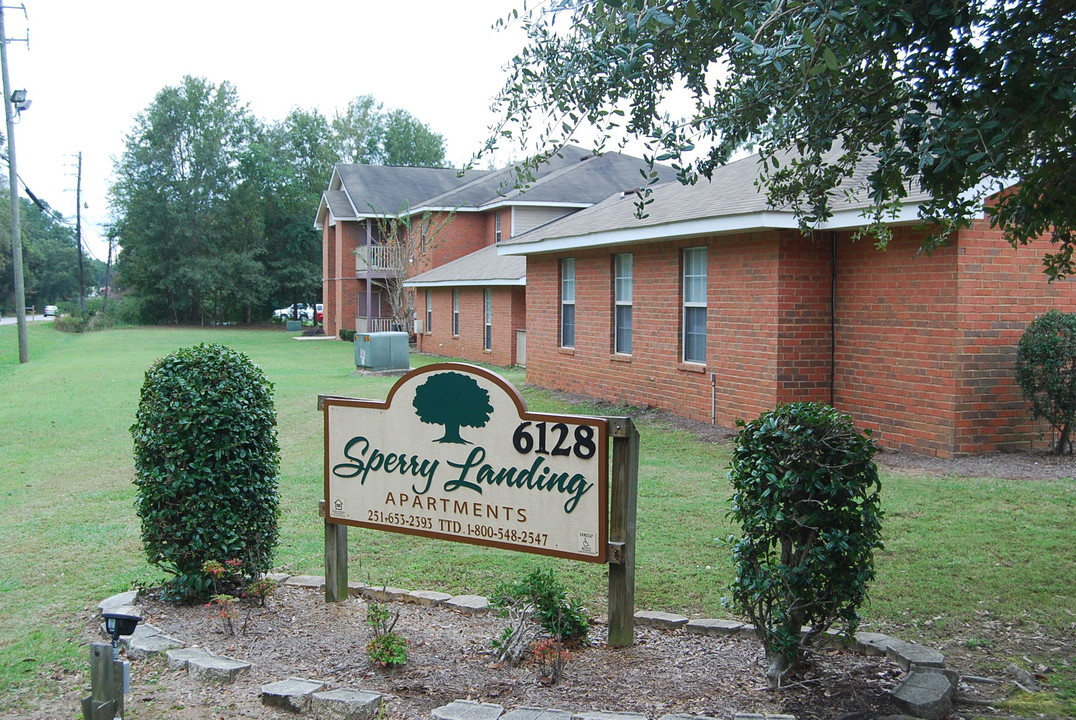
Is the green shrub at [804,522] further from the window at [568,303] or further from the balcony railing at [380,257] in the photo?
the balcony railing at [380,257]

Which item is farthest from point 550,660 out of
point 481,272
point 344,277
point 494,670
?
point 344,277

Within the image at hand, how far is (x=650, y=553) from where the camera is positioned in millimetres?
7559

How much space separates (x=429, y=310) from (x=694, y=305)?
70.7 feet

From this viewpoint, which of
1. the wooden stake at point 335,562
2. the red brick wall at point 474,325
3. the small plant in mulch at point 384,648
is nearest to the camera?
the small plant in mulch at point 384,648

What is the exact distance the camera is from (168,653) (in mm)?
5141

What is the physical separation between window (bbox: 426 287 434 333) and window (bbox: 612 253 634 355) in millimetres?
18492

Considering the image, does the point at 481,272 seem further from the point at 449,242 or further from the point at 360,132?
the point at 360,132

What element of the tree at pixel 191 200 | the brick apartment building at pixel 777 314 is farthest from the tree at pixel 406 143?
the brick apartment building at pixel 777 314

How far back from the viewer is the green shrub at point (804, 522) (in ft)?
14.3

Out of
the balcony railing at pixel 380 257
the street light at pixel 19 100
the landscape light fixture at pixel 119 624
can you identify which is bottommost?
the landscape light fixture at pixel 119 624

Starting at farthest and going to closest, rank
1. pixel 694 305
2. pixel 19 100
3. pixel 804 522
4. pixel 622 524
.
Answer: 1. pixel 19 100
2. pixel 694 305
3. pixel 622 524
4. pixel 804 522

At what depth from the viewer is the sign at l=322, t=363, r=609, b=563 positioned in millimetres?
5141

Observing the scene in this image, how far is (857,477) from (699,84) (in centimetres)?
360

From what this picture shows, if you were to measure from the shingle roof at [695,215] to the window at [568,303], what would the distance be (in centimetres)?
65
